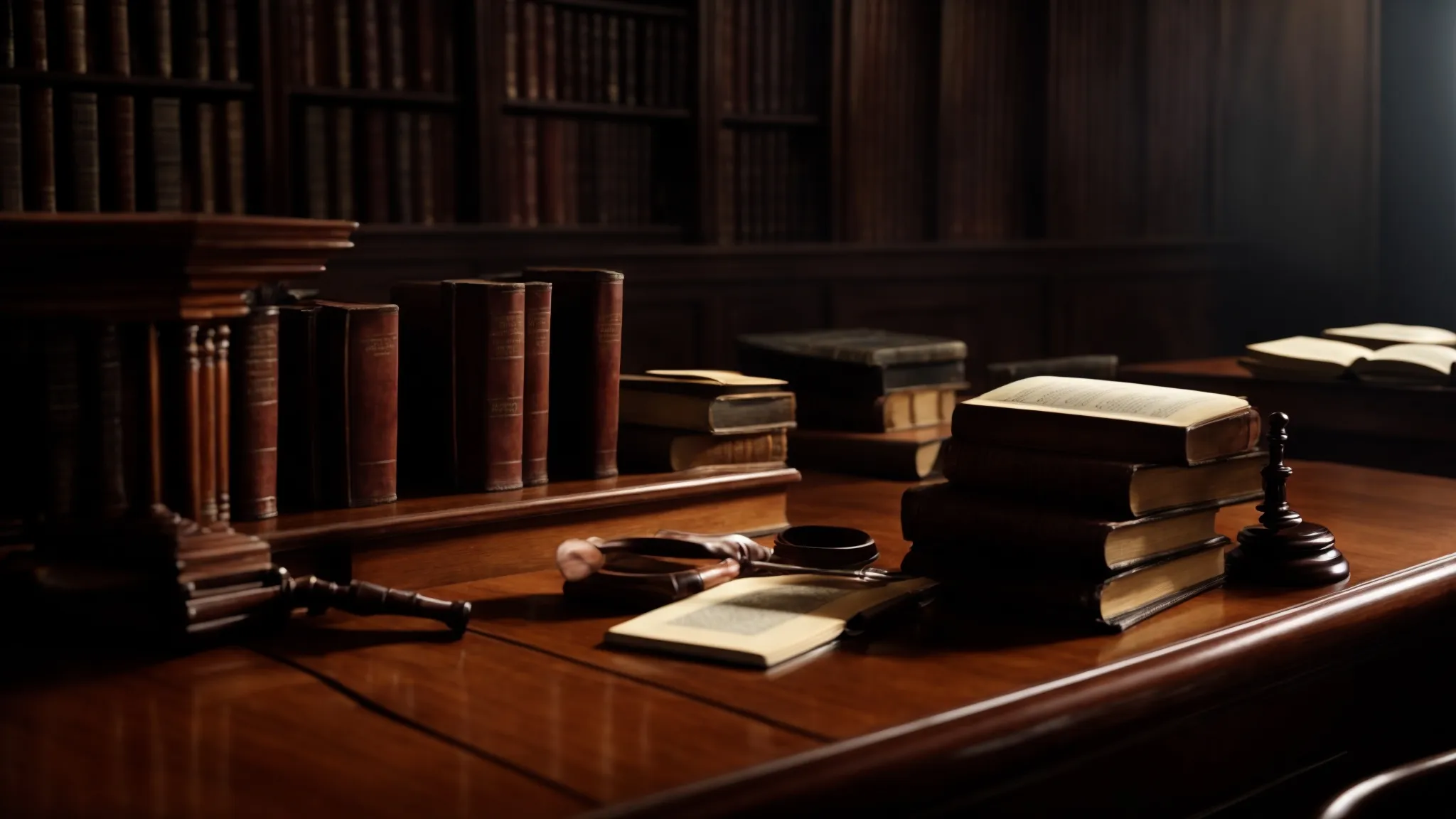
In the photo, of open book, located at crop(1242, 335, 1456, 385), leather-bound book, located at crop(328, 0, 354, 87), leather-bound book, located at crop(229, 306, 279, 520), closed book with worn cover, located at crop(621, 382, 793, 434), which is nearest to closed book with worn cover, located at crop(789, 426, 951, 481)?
closed book with worn cover, located at crop(621, 382, 793, 434)

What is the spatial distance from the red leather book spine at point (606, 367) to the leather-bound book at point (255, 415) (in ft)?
1.20

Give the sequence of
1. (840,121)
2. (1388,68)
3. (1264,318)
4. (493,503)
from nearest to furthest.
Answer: (493,503), (840,121), (1388,68), (1264,318)

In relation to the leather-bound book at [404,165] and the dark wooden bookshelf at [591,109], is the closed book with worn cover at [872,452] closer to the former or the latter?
the leather-bound book at [404,165]

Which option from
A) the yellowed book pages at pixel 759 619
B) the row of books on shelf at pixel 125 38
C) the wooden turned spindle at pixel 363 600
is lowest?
the yellowed book pages at pixel 759 619

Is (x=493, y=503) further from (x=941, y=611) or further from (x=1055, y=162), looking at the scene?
(x=1055, y=162)

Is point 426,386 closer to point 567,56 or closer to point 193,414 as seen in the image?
point 193,414

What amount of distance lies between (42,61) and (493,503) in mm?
2389

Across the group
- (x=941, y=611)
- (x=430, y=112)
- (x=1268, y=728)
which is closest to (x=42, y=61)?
(x=430, y=112)

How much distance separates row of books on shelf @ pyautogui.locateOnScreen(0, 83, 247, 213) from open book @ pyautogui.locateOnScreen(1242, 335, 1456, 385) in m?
2.34

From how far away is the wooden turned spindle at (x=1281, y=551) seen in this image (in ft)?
4.52

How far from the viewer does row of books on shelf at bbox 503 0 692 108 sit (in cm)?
394

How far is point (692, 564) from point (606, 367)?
321mm

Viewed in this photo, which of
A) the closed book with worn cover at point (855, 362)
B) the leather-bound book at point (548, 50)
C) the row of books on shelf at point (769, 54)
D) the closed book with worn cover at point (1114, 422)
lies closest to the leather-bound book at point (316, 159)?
the leather-bound book at point (548, 50)

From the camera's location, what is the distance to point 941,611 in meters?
1.29
